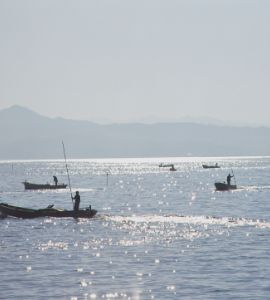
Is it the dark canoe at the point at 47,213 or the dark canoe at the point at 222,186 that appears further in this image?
the dark canoe at the point at 222,186

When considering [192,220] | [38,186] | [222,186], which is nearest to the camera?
[192,220]

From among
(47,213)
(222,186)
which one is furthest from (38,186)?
(47,213)

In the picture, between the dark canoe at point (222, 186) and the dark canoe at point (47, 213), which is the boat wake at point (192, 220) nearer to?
the dark canoe at point (47, 213)

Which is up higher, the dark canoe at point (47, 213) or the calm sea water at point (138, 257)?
the dark canoe at point (47, 213)

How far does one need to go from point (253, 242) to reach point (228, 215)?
89.6ft

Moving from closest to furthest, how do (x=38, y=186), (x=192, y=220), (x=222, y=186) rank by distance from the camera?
(x=192, y=220) < (x=222, y=186) < (x=38, y=186)

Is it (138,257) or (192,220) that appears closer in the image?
(138,257)

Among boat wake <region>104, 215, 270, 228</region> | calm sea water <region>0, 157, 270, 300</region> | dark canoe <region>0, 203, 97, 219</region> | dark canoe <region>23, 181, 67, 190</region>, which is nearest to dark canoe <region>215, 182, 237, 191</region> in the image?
dark canoe <region>23, 181, 67, 190</region>

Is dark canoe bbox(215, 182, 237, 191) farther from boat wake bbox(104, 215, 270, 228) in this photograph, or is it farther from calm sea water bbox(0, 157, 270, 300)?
boat wake bbox(104, 215, 270, 228)

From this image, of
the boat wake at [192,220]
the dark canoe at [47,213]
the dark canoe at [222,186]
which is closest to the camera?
the boat wake at [192,220]

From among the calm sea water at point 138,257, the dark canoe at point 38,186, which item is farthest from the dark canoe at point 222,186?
the calm sea water at point 138,257

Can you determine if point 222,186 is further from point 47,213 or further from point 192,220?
point 47,213

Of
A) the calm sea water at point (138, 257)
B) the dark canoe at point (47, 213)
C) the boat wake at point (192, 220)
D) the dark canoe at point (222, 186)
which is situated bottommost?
the calm sea water at point (138, 257)

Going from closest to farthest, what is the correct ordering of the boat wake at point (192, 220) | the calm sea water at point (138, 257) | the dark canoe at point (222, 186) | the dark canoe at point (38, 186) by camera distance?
the calm sea water at point (138, 257) → the boat wake at point (192, 220) → the dark canoe at point (222, 186) → the dark canoe at point (38, 186)
